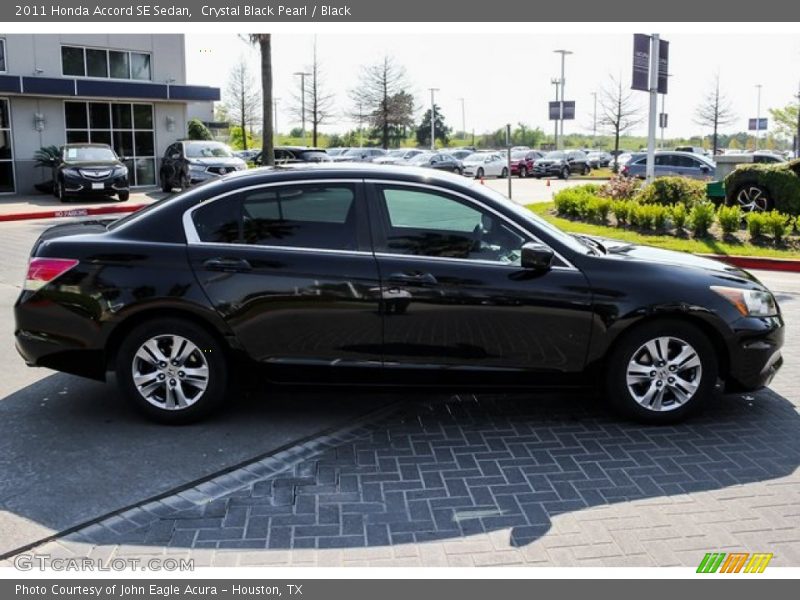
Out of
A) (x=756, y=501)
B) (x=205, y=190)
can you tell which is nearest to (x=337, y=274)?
(x=205, y=190)

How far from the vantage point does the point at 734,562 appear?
372cm

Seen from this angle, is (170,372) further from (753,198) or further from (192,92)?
(192,92)

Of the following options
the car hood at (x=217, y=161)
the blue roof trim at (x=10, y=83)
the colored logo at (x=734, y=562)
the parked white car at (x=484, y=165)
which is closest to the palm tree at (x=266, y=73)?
the car hood at (x=217, y=161)

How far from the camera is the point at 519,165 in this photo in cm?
4722

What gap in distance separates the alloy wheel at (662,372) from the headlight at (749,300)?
1.37ft

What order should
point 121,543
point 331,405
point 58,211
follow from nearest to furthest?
point 121,543 → point 331,405 → point 58,211

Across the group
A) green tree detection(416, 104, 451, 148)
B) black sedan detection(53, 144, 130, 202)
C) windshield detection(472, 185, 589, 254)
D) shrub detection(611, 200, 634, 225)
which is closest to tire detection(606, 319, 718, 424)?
windshield detection(472, 185, 589, 254)

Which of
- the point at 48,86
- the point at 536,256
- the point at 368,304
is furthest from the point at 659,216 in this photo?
the point at 48,86

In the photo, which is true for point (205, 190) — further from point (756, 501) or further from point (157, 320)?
point (756, 501)

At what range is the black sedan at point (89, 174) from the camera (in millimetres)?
23047

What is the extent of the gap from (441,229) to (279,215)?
1.06 metres

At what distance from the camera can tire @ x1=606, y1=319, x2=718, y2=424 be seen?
5.25 meters

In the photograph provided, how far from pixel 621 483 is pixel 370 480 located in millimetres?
1379

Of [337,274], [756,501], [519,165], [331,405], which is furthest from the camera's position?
[519,165]
